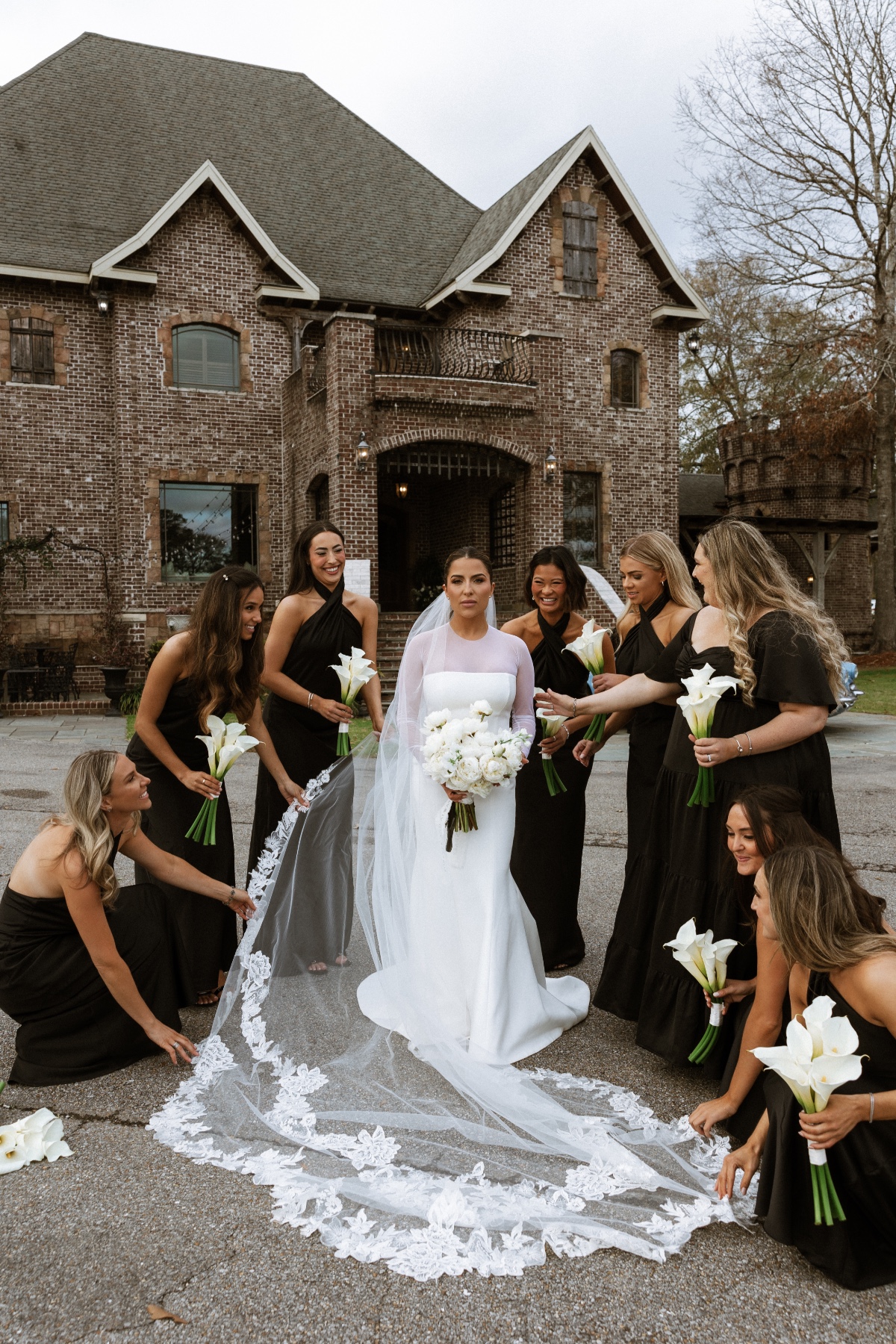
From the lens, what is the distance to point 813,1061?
241 centimetres

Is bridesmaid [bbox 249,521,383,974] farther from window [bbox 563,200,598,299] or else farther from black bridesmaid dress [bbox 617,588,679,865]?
window [bbox 563,200,598,299]

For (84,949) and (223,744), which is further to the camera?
(223,744)

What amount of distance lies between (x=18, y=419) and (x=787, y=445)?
1984cm

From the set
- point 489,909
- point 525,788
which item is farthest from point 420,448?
point 489,909

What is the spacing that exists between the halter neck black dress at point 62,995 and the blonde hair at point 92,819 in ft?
0.35

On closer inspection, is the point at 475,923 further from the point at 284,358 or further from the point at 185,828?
the point at 284,358

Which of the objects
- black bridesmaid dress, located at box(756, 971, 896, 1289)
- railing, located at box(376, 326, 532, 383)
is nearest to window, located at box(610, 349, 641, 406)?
railing, located at box(376, 326, 532, 383)

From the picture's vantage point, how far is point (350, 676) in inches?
199

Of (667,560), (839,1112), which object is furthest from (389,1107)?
(667,560)

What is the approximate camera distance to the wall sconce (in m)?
18.5

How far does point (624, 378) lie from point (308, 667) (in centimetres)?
1964

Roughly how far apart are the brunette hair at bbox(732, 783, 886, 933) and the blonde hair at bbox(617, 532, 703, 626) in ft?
4.22

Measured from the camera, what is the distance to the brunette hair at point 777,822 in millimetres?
3152

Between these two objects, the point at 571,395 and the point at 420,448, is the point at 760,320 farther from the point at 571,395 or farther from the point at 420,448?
the point at 420,448
